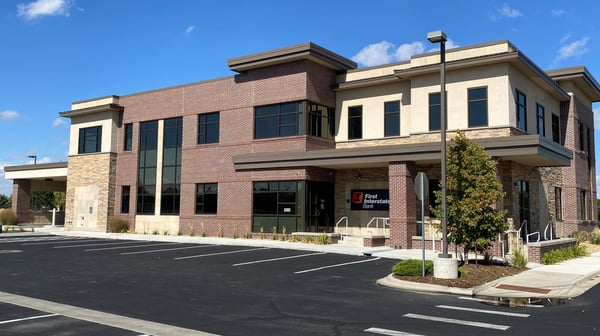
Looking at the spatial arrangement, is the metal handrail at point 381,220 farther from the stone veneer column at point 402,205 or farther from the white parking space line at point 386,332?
the white parking space line at point 386,332

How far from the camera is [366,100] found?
28750mm

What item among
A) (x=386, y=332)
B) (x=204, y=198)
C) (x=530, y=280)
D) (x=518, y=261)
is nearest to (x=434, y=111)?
(x=518, y=261)

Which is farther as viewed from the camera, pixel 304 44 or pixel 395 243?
pixel 304 44

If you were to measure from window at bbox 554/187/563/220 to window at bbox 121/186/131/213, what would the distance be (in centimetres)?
2733

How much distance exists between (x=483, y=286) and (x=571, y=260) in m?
8.95

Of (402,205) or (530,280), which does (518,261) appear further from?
(402,205)

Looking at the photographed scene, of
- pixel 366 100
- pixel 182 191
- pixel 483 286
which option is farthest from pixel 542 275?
pixel 182 191

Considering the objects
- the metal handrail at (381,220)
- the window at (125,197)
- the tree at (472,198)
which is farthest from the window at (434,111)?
the window at (125,197)

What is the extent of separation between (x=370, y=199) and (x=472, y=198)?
1157cm

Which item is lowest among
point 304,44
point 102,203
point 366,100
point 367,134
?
point 102,203

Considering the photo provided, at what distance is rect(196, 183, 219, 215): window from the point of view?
101 ft

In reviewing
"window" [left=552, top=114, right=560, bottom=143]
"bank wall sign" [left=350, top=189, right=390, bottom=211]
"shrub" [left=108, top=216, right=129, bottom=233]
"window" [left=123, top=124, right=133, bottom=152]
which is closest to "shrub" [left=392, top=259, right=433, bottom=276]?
"bank wall sign" [left=350, top=189, right=390, bottom=211]

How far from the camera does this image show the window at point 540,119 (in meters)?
27.2

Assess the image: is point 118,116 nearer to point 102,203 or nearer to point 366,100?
point 102,203
